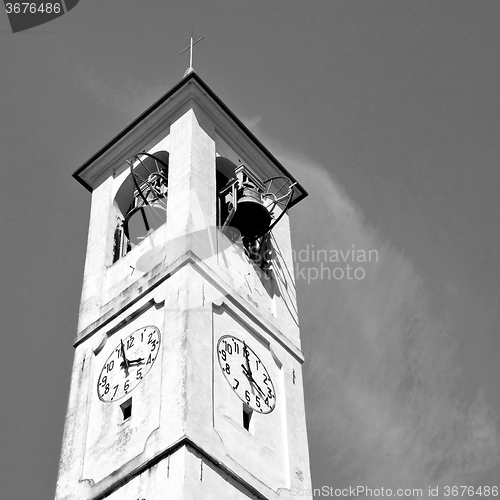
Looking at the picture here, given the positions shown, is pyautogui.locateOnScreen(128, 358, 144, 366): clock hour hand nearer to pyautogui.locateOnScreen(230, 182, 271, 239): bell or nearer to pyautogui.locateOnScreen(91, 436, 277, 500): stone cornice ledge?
pyautogui.locateOnScreen(91, 436, 277, 500): stone cornice ledge

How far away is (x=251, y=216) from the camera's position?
31.0 m

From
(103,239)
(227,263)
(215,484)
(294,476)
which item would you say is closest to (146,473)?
(215,484)

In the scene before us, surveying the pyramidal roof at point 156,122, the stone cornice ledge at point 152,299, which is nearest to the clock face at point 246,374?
the stone cornice ledge at point 152,299

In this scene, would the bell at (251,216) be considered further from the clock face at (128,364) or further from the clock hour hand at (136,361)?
the clock hour hand at (136,361)

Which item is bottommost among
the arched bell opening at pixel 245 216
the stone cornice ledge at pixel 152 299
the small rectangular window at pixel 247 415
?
the small rectangular window at pixel 247 415

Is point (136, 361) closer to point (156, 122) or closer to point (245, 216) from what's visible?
point (245, 216)

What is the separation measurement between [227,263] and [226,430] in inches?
203

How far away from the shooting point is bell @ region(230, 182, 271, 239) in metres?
30.8

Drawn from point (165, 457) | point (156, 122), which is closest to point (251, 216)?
point (156, 122)

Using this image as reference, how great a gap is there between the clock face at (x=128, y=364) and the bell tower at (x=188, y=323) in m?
0.04

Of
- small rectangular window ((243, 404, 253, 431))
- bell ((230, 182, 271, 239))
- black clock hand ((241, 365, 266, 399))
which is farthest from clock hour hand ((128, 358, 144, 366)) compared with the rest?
bell ((230, 182, 271, 239))

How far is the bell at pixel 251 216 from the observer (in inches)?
1212

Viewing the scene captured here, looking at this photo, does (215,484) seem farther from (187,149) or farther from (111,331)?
(187,149)

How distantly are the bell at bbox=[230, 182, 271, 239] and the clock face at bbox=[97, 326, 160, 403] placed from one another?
16.5ft
